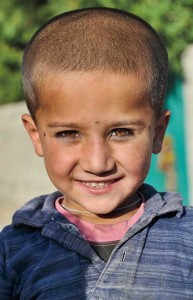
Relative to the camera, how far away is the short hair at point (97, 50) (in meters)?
2.54

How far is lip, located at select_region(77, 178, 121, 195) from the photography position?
258 centimetres

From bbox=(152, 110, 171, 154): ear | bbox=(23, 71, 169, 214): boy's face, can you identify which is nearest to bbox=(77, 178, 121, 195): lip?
bbox=(23, 71, 169, 214): boy's face

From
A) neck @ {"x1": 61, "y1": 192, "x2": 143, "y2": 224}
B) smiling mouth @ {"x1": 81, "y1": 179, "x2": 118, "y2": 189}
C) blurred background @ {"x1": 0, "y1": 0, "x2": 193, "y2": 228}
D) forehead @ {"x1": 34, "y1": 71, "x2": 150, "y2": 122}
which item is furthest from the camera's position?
blurred background @ {"x1": 0, "y1": 0, "x2": 193, "y2": 228}

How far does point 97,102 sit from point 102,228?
51 centimetres

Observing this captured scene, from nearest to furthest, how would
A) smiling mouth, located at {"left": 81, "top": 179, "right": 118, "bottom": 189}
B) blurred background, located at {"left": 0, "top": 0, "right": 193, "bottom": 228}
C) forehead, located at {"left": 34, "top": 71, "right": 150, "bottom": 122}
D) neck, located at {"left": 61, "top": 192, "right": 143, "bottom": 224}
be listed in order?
forehead, located at {"left": 34, "top": 71, "right": 150, "bottom": 122} < smiling mouth, located at {"left": 81, "top": 179, "right": 118, "bottom": 189} < neck, located at {"left": 61, "top": 192, "right": 143, "bottom": 224} < blurred background, located at {"left": 0, "top": 0, "right": 193, "bottom": 228}

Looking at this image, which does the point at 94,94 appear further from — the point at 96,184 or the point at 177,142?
the point at 177,142

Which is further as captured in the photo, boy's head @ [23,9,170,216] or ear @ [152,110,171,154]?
ear @ [152,110,171,154]

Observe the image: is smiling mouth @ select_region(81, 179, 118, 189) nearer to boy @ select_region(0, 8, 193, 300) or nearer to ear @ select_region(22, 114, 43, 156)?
boy @ select_region(0, 8, 193, 300)

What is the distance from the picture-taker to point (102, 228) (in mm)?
2705

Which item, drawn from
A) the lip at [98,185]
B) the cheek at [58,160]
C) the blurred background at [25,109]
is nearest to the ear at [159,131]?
the lip at [98,185]

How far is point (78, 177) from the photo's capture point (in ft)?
8.47

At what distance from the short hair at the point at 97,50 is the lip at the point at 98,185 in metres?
0.32

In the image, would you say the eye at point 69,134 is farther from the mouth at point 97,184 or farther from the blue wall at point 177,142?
the blue wall at point 177,142

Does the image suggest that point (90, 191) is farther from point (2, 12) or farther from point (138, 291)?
point (2, 12)
